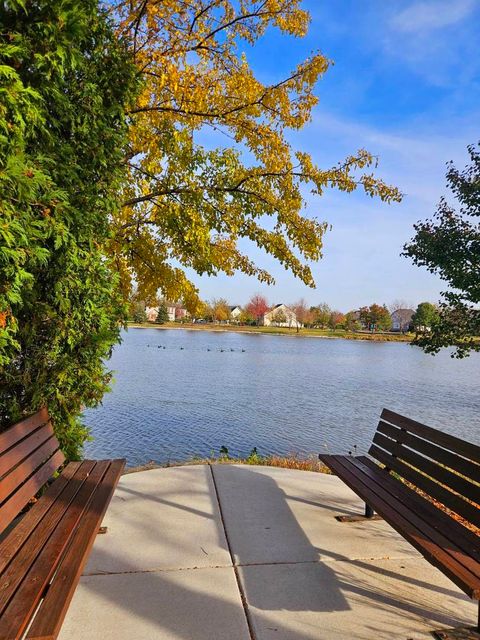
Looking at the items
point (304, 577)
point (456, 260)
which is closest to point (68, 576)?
point (304, 577)

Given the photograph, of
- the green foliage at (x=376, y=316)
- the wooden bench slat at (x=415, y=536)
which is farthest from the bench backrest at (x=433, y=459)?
the green foliage at (x=376, y=316)

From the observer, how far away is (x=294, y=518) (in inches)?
167

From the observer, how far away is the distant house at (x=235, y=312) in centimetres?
13350

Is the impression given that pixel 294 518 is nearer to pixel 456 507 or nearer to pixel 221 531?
pixel 221 531

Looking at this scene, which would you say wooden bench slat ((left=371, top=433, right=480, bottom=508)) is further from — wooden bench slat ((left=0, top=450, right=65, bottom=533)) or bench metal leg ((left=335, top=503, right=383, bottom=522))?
wooden bench slat ((left=0, top=450, right=65, bottom=533))

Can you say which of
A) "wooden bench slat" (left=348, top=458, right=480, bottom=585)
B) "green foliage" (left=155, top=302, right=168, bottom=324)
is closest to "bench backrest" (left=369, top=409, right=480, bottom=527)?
"wooden bench slat" (left=348, top=458, right=480, bottom=585)

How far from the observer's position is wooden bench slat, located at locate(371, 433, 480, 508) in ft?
9.96

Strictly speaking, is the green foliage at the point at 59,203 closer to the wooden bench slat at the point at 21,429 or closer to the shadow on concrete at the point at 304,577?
the wooden bench slat at the point at 21,429

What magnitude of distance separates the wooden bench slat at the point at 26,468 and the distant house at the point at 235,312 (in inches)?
5008

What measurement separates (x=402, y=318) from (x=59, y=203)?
129 metres

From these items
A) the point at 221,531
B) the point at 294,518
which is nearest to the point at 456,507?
the point at 294,518

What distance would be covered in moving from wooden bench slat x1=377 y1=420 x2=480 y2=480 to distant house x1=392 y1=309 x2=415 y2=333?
392 feet

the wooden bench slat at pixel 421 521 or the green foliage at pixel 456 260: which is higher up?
the green foliage at pixel 456 260

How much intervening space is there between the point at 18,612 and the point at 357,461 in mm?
3402
